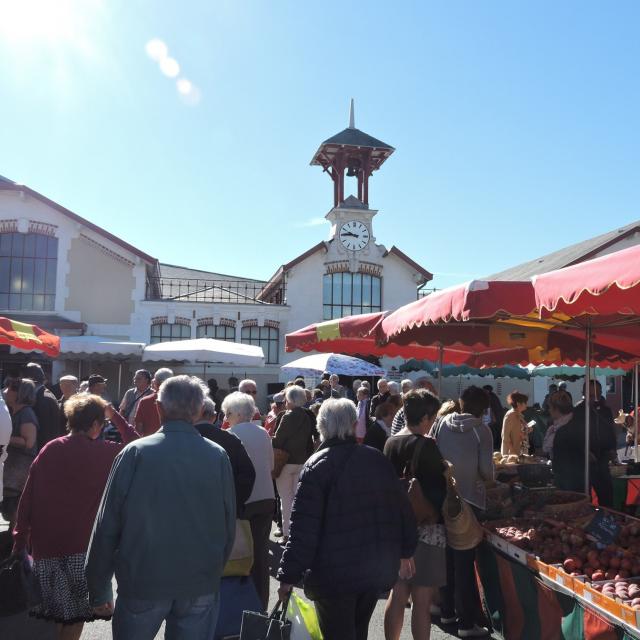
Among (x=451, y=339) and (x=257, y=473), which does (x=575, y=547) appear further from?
(x=451, y=339)

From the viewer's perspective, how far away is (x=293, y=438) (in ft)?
22.8

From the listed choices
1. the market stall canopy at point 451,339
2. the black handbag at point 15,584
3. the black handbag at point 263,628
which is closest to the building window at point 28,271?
the market stall canopy at point 451,339

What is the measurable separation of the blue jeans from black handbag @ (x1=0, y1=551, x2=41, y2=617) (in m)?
1.36

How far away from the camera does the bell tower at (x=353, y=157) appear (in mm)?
24922

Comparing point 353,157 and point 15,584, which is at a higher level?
point 353,157

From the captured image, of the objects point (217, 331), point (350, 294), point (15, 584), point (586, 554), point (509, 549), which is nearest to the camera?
point (15, 584)

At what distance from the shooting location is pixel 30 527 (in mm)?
3707

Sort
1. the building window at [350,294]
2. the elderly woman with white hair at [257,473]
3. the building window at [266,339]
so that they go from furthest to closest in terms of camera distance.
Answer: the building window at [350,294], the building window at [266,339], the elderly woman with white hair at [257,473]

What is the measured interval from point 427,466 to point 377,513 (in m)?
0.85

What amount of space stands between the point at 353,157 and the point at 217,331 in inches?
338

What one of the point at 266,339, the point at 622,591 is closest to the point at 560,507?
the point at 622,591

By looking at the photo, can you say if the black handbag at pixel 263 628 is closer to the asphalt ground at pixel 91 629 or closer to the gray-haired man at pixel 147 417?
the asphalt ground at pixel 91 629

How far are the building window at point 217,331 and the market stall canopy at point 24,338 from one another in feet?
43.9

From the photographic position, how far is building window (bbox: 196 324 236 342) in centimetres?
2380
